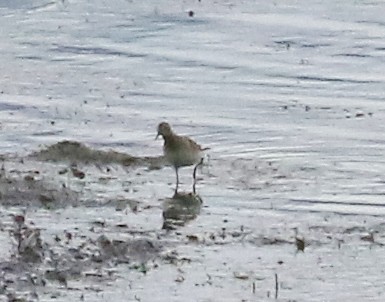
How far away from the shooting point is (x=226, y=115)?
39.3 ft

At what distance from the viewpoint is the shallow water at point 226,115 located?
28.0ft

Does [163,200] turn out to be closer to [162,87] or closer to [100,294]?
[100,294]

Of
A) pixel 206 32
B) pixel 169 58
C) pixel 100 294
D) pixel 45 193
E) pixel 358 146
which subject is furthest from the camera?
pixel 206 32

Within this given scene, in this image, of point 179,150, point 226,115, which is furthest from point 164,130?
point 226,115

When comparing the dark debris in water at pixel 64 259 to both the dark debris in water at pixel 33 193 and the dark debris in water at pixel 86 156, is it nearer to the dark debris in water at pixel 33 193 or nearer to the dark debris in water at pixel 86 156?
the dark debris in water at pixel 33 193

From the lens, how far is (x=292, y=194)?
32.1ft

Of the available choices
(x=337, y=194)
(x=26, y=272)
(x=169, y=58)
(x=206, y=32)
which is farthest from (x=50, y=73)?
(x=26, y=272)

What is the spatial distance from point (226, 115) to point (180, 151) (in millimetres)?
1914

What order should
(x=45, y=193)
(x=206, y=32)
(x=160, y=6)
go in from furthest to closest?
(x=160, y=6)
(x=206, y=32)
(x=45, y=193)

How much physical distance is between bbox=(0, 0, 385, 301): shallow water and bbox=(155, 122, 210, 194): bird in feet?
0.41

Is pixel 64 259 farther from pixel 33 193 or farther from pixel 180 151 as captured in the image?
pixel 180 151

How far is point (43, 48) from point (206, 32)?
1700mm

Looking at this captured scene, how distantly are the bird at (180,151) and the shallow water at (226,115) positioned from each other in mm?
126

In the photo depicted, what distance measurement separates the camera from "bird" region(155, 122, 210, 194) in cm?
1008
